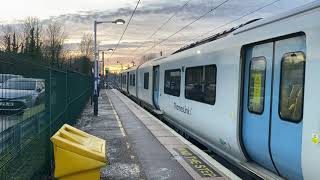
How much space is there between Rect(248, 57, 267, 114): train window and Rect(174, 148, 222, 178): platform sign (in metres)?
1.24

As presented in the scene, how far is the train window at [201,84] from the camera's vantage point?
10199 millimetres

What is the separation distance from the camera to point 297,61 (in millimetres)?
6160

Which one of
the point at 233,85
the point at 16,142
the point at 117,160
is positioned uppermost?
the point at 233,85

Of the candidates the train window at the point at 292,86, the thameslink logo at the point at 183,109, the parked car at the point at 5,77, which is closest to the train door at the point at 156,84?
the thameslink logo at the point at 183,109

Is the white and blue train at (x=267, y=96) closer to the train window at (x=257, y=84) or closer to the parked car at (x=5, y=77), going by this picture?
the train window at (x=257, y=84)

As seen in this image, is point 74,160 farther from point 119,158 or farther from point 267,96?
point 119,158

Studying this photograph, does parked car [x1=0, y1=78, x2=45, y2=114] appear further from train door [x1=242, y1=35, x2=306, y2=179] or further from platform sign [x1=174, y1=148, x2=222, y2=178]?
train door [x1=242, y1=35, x2=306, y2=179]

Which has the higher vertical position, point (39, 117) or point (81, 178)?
point (39, 117)

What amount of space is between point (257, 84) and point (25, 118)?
3609 mm

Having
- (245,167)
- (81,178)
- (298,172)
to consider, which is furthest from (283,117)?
(81,178)

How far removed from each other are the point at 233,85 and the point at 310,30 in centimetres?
291

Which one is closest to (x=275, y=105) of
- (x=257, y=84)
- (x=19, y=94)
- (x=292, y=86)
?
(x=292, y=86)

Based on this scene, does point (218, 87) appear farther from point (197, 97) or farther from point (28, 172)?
point (28, 172)

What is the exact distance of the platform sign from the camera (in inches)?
309
